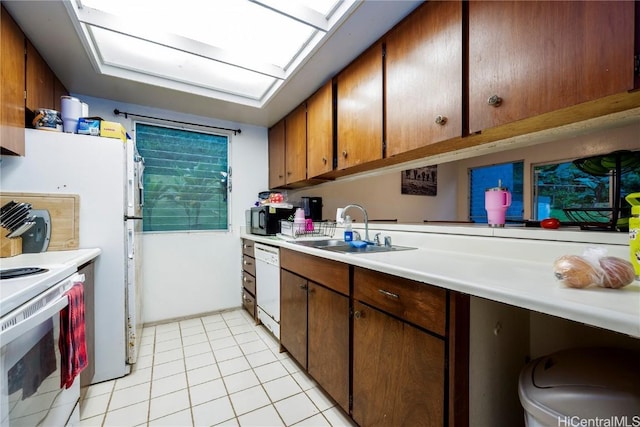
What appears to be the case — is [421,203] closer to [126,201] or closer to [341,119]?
[341,119]

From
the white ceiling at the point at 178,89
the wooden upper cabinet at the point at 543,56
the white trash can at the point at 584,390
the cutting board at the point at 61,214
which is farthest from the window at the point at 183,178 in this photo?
the white trash can at the point at 584,390

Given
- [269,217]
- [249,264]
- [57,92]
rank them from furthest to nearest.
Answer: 1. [249,264]
2. [269,217]
3. [57,92]

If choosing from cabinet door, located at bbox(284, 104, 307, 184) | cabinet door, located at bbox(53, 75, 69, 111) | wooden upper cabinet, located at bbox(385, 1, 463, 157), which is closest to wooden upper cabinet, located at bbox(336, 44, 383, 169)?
wooden upper cabinet, located at bbox(385, 1, 463, 157)

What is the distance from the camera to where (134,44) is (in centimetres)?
175

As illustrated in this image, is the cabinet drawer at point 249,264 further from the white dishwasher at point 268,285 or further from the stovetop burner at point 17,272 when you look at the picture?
the stovetop burner at point 17,272

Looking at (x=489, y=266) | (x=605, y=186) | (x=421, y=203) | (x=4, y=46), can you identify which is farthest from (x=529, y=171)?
(x=4, y=46)

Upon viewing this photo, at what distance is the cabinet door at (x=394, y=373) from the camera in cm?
87

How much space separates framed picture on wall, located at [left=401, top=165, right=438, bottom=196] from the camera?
11.7ft

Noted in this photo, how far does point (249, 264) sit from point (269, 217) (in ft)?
1.98

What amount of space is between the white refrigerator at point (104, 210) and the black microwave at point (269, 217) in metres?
1.07

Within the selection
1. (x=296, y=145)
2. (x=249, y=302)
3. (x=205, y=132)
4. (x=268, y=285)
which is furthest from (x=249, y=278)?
(x=205, y=132)

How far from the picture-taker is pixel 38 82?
1.70 metres

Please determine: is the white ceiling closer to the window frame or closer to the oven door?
the window frame

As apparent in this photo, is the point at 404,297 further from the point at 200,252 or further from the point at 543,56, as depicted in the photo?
the point at 200,252
